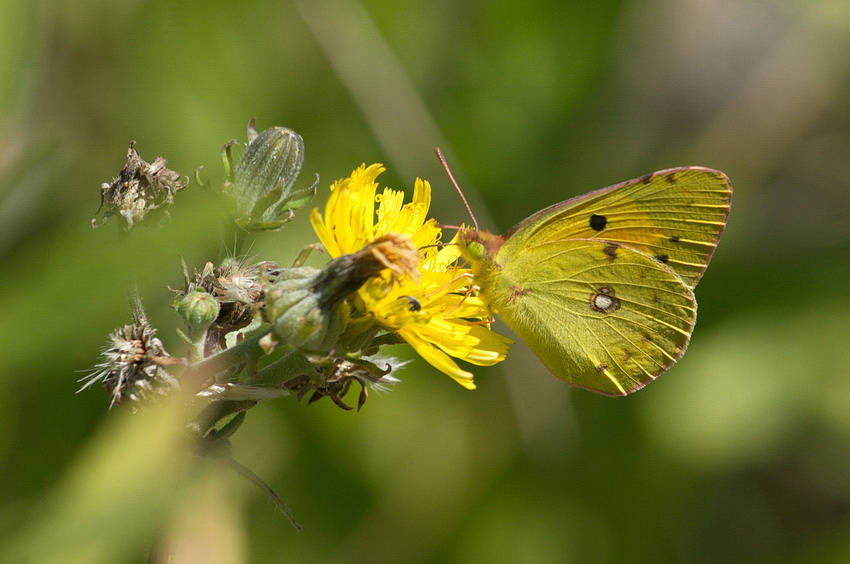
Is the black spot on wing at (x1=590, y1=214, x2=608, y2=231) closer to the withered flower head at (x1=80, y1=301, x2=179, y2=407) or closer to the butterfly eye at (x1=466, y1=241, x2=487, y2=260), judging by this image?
the butterfly eye at (x1=466, y1=241, x2=487, y2=260)

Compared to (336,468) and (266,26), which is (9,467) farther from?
(266,26)

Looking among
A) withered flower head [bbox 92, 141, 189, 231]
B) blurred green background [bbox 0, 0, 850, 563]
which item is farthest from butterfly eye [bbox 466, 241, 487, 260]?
blurred green background [bbox 0, 0, 850, 563]

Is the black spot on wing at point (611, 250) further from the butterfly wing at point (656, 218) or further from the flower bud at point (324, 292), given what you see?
the flower bud at point (324, 292)

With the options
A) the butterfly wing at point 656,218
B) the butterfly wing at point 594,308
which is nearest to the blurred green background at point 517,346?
the butterfly wing at point 594,308

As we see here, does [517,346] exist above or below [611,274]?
below

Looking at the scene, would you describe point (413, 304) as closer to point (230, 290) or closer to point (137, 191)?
point (230, 290)

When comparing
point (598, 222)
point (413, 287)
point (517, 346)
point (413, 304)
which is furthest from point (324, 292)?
point (517, 346)
